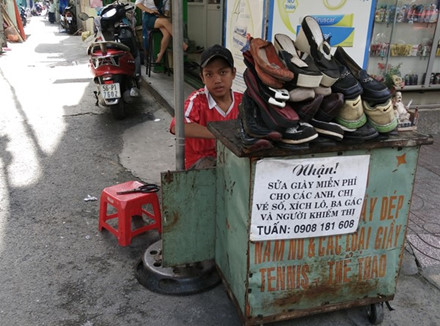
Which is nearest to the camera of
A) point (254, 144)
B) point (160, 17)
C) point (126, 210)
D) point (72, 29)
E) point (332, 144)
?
point (254, 144)

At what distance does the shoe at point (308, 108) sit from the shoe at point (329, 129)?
5 cm

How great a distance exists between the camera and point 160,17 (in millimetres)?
7734

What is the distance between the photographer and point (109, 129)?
6117 millimetres

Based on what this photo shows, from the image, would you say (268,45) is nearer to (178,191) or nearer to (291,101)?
(291,101)

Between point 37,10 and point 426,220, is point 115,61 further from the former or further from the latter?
point 37,10

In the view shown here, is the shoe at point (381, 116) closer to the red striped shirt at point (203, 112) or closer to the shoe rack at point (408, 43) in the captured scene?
the red striped shirt at point (203, 112)

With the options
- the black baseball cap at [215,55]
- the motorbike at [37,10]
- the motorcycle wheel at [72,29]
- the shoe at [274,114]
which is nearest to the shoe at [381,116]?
the shoe at [274,114]

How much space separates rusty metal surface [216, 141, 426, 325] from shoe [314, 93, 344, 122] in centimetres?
18

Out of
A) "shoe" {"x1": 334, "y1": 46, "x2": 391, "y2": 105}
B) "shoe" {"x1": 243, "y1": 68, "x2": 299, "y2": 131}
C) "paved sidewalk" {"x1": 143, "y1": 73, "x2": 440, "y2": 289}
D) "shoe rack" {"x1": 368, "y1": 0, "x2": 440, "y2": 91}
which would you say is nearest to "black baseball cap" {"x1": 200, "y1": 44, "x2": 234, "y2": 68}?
"shoe" {"x1": 243, "y1": 68, "x2": 299, "y2": 131}

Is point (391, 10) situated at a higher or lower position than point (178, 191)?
higher

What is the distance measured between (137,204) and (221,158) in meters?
1.13

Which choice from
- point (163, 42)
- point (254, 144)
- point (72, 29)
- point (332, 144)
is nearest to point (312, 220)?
point (332, 144)

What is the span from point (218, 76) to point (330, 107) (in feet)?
3.54

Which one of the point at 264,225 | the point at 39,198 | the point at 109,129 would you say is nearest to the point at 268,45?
the point at 264,225
